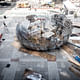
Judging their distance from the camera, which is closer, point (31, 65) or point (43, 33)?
point (31, 65)

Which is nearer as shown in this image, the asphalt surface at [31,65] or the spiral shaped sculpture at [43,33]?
the asphalt surface at [31,65]

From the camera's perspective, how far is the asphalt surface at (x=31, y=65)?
56.5 feet

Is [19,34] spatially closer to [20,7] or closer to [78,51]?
[78,51]

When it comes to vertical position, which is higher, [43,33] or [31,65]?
[43,33]

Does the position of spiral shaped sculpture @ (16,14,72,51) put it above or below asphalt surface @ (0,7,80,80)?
above

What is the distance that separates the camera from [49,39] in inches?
806

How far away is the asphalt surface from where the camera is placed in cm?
1722

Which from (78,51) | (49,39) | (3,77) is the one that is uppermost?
(49,39)

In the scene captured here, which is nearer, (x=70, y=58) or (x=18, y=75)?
(x=18, y=75)

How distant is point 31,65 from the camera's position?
62.9 feet

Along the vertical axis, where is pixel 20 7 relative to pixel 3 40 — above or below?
above

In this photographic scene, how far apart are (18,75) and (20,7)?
38227 millimetres

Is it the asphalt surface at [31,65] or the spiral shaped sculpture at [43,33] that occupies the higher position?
the spiral shaped sculpture at [43,33]

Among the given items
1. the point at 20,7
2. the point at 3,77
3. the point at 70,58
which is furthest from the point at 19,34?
the point at 20,7
